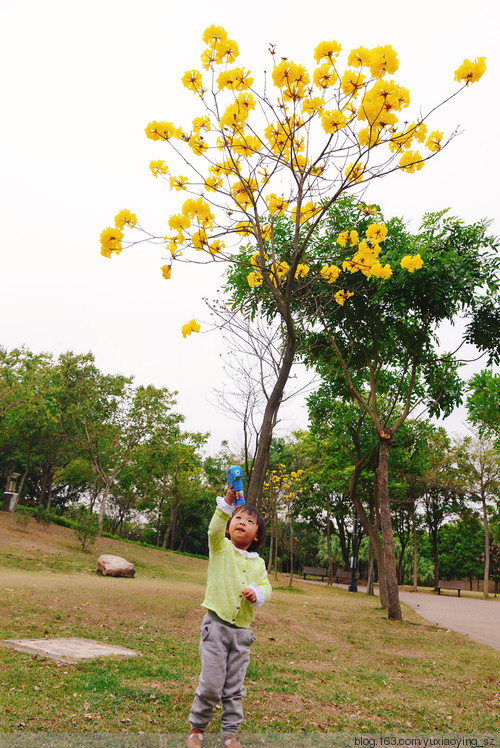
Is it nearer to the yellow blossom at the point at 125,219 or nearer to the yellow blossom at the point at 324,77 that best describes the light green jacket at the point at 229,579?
the yellow blossom at the point at 125,219

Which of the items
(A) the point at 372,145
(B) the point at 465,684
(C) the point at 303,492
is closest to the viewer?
(A) the point at 372,145

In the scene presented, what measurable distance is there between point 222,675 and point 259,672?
2.50 metres

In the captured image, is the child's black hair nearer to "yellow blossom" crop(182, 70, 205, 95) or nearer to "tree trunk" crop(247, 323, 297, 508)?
"tree trunk" crop(247, 323, 297, 508)

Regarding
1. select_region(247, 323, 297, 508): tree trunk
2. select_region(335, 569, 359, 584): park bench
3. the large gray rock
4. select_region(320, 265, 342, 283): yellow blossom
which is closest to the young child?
select_region(247, 323, 297, 508): tree trunk

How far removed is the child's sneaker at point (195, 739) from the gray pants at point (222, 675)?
28 millimetres

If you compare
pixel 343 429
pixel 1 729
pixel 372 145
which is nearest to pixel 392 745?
pixel 1 729

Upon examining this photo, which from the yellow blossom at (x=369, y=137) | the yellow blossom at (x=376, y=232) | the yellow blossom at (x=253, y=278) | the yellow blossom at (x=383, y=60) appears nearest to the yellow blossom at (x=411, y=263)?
the yellow blossom at (x=376, y=232)

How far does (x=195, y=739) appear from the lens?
284 cm

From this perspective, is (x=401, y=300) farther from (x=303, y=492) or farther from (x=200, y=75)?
(x=303, y=492)

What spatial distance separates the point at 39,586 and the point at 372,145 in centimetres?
950

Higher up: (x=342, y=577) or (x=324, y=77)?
(x=324, y=77)

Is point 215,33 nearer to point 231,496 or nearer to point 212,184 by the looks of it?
point 212,184

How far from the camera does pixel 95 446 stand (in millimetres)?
26188

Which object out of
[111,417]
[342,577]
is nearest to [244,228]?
[111,417]
